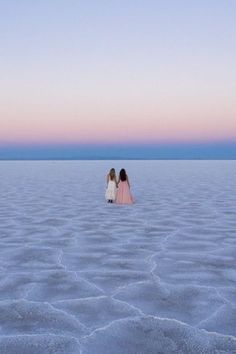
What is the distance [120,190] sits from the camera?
14508 millimetres

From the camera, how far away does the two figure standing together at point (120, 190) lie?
14.5m

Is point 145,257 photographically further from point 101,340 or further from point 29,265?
point 101,340

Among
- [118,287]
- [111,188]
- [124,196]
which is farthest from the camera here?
[111,188]

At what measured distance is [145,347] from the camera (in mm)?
3668

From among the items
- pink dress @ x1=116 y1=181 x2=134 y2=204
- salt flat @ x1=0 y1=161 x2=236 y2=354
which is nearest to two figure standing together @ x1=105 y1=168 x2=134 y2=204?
pink dress @ x1=116 y1=181 x2=134 y2=204

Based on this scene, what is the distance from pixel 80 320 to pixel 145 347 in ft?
2.81

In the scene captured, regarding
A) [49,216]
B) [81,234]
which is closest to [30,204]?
[49,216]

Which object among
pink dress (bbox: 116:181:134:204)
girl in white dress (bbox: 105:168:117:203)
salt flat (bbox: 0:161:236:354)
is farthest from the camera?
girl in white dress (bbox: 105:168:117:203)

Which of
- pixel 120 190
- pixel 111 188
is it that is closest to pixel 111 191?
pixel 111 188

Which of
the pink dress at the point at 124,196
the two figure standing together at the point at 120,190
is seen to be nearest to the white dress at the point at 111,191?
the two figure standing together at the point at 120,190

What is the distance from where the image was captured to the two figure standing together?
14.5 metres

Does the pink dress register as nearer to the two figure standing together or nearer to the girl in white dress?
the two figure standing together

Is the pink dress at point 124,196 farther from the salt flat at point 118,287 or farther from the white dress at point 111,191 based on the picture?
the salt flat at point 118,287

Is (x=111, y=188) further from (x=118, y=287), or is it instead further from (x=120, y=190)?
(x=118, y=287)
